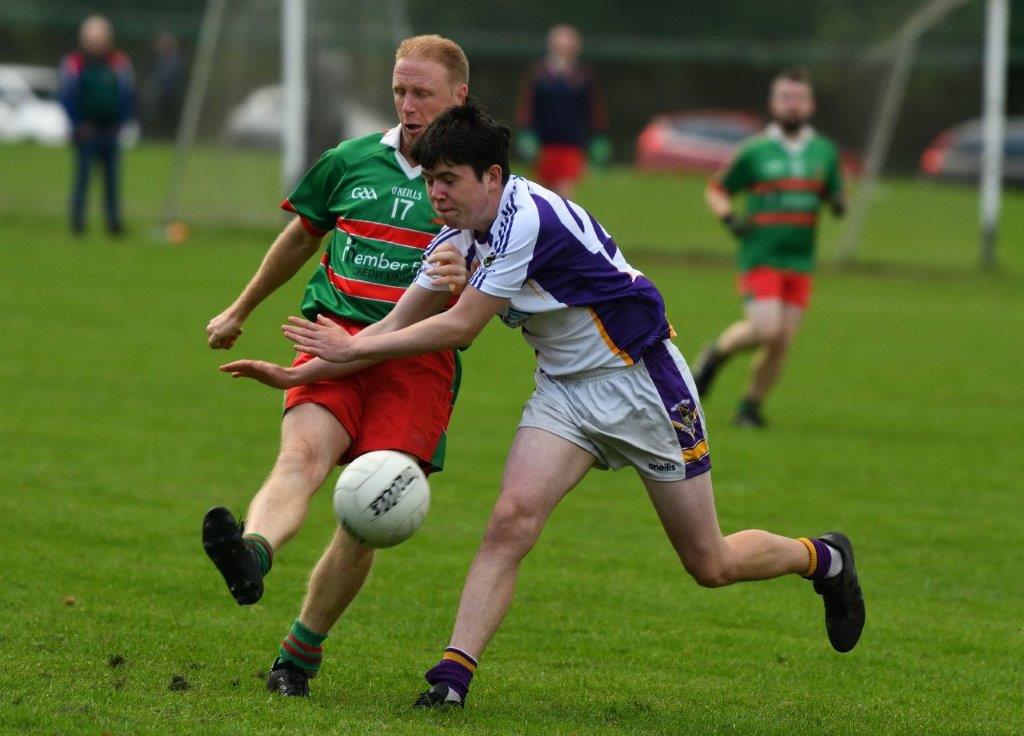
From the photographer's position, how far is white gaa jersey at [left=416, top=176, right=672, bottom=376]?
481cm

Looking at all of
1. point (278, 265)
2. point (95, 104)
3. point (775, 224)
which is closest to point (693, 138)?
point (95, 104)

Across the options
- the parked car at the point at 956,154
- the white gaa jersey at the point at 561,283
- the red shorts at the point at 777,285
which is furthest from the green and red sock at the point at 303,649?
the parked car at the point at 956,154

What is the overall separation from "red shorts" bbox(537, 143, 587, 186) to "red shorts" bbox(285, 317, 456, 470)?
49.1 ft

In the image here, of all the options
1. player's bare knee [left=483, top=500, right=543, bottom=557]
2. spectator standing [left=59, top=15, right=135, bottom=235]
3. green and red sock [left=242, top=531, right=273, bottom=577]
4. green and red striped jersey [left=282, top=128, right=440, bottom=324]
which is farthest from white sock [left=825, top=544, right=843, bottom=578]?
spectator standing [left=59, top=15, right=135, bottom=235]

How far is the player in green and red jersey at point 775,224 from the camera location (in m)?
11.0

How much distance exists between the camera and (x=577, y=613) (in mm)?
6387

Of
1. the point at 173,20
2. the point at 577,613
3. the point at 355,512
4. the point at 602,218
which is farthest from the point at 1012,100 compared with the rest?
the point at 355,512

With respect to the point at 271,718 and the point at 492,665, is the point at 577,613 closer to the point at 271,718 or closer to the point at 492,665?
the point at 492,665

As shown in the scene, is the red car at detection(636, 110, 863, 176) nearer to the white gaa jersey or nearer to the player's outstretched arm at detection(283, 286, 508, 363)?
the white gaa jersey

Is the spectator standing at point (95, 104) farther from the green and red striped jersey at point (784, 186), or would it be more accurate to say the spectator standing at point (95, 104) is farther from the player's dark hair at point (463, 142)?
the player's dark hair at point (463, 142)

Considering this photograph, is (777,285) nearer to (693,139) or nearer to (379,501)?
(379,501)

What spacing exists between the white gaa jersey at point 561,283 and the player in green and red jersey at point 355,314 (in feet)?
0.59

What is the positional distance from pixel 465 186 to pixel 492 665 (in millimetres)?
1796

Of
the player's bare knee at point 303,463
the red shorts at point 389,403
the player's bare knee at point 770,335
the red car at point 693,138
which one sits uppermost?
the red shorts at point 389,403
